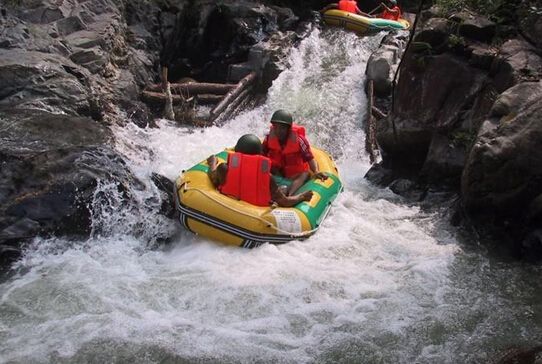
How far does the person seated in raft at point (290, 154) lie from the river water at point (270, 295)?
2.14 feet

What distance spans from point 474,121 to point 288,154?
102 inches

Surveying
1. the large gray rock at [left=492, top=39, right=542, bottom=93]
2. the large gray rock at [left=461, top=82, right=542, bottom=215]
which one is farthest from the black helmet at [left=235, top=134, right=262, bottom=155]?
the large gray rock at [left=492, top=39, right=542, bottom=93]

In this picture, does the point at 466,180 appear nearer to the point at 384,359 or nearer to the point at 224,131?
the point at 384,359

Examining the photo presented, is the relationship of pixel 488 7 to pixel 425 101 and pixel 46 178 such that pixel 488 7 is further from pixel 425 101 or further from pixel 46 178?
pixel 46 178

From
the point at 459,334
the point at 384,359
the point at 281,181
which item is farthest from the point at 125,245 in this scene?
the point at 459,334

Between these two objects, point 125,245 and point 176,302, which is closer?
point 176,302

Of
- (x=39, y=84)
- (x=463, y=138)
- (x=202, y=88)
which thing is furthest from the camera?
(x=202, y=88)

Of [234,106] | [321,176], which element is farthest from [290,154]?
[234,106]

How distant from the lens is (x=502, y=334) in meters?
5.03

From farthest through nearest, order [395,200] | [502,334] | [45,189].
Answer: [395,200]
[45,189]
[502,334]

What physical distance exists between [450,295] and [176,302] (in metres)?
2.74

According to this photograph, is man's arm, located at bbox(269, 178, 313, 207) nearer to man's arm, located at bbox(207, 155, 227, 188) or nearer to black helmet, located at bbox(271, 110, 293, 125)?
man's arm, located at bbox(207, 155, 227, 188)

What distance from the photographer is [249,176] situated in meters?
6.55

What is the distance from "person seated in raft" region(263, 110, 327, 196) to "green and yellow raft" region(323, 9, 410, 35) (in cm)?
741
